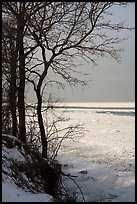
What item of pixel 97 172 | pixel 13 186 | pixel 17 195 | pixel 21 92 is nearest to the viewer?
pixel 17 195

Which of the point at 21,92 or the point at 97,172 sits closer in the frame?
the point at 21,92

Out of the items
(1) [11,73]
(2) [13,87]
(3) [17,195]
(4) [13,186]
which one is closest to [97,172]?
(2) [13,87]

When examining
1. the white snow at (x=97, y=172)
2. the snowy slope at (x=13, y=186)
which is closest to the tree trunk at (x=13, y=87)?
the white snow at (x=97, y=172)

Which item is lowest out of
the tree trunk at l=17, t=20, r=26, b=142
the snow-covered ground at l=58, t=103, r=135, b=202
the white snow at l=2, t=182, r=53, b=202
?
the snow-covered ground at l=58, t=103, r=135, b=202

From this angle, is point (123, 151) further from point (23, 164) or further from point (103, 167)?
point (23, 164)

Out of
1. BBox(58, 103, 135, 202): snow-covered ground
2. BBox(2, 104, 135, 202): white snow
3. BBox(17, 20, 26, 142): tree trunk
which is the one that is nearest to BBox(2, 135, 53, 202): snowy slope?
BBox(2, 104, 135, 202): white snow

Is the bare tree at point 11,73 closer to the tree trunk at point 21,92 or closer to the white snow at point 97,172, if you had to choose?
the tree trunk at point 21,92

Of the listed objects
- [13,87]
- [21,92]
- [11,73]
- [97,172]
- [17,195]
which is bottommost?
[97,172]

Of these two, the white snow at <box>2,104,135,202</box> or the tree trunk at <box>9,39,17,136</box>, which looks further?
the tree trunk at <box>9,39,17,136</box>

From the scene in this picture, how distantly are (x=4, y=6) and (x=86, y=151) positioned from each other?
12.1 m

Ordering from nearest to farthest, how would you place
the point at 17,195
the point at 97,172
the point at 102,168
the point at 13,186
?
the point at 17,195
the point at 13,186
the point at 97,172
the point at 102,168

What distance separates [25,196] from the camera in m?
7.29

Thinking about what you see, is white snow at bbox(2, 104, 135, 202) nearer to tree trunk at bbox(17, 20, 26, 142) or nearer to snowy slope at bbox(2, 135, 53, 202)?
snowy slope at bbox(2, 135, 53, 202)

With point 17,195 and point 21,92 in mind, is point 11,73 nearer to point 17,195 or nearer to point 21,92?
point 21,92
